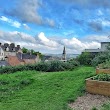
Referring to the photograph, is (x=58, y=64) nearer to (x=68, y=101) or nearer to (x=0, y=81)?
(x=0, y=81)

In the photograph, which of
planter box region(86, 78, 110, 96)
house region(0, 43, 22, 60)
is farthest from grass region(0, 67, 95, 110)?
house region(0, 43, 22, 60)

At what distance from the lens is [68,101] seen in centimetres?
645

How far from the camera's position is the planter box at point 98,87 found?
7.08 m

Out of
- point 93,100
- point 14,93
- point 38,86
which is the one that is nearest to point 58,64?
point 38,86

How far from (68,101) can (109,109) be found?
1.37m

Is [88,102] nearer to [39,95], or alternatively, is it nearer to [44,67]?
[39,95]

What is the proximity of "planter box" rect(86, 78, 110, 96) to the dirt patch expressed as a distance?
0.58 ft

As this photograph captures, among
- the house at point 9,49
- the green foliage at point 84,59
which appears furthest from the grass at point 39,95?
the house at point 9,49

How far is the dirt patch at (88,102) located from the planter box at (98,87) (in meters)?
0.18

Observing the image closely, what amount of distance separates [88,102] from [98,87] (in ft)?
3.25

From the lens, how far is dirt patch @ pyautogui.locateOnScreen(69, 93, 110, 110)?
5.98 meters

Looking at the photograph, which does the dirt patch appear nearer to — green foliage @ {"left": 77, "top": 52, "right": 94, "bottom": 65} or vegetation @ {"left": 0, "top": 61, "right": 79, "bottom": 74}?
vegetation @ {"left": 0, "top": 61, "right": 79, "bottom": 74}

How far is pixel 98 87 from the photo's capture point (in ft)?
23.9

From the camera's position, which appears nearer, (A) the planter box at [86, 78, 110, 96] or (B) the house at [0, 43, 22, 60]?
(A) the planter box at [86, 78, 110, 96]
